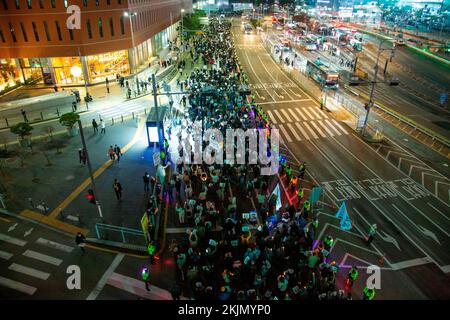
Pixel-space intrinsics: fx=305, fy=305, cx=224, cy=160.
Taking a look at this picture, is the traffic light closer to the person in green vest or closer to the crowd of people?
the crowd of people

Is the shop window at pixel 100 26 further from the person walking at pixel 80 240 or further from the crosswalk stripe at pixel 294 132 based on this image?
the person walking at pixel 80 240

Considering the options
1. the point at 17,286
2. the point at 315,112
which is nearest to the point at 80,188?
the point at 17,286

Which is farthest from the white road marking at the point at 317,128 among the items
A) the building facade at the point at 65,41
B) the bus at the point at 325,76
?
the building facade at the point at 65,41

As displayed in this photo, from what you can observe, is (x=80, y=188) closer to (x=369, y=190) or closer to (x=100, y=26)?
(x=369, y=190)

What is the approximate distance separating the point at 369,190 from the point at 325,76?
96.1 feet

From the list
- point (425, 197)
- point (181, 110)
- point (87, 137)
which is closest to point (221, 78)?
point (181, 110)

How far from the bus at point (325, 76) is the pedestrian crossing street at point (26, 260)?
137ft

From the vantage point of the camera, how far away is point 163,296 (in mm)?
13734

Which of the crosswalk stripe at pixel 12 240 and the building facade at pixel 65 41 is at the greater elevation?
the building facade at pixel 65 41

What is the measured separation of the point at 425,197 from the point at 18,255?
25.6m

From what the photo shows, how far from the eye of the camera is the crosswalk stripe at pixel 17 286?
→ 13.7 m

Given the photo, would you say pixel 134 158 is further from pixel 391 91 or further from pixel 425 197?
pixel 391 91

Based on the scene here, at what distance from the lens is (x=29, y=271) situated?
1473cm

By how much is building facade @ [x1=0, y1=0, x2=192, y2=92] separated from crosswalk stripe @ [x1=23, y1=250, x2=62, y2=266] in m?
27.2
